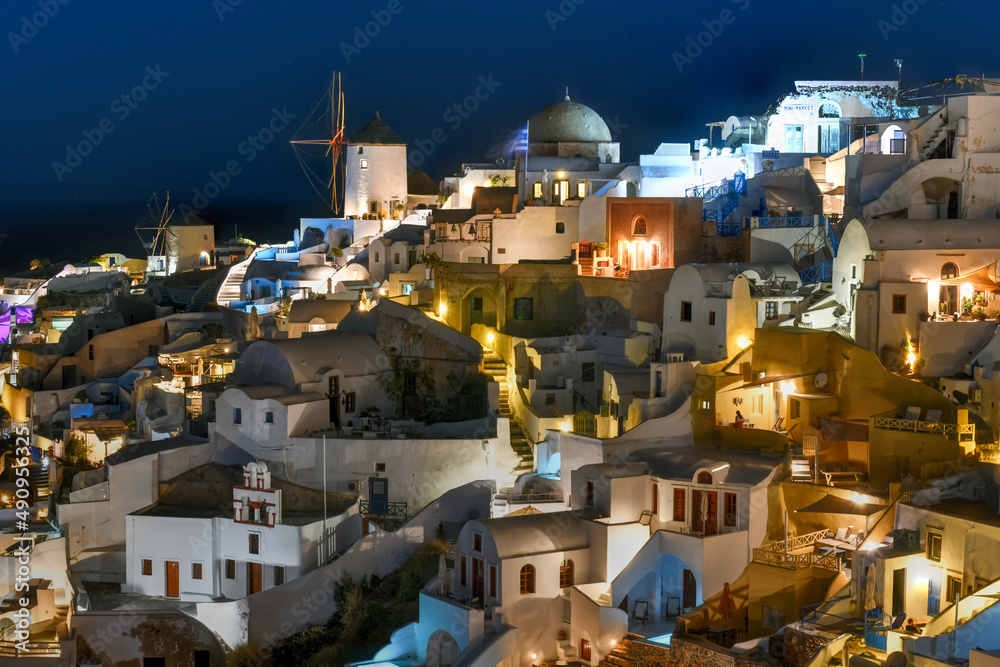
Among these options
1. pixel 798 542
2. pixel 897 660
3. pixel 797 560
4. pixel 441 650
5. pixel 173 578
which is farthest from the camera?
pixel 173 578

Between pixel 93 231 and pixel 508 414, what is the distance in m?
92.7

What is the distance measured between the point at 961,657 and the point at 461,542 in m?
9.14

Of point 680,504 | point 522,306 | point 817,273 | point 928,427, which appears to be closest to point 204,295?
point 522,306

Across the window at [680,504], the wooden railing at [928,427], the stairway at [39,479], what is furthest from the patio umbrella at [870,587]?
the stairway at [39,479]

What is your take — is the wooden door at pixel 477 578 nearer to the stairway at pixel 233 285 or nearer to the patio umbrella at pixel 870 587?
the patio umbrella at pixel 870 587

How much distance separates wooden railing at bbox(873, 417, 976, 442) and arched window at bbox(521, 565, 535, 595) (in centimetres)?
671

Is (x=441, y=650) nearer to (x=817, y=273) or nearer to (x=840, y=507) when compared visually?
(x=840, y=507)

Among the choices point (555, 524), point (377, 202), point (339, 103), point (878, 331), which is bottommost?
point (555, 524)

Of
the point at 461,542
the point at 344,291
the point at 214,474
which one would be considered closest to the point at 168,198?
the point at 344,291

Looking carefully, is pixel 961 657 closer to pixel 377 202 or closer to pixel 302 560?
pixel 302 560

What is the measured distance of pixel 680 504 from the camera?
22.9m

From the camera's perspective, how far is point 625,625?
2156 centimetres

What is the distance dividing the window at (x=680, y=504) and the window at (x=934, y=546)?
4756 millimetres

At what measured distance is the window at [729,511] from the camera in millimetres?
22266
